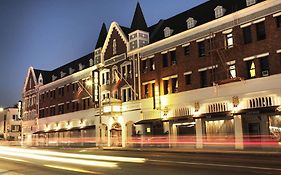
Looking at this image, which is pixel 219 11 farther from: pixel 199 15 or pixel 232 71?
pixel 232 71

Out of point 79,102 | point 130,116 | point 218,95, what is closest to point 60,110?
point 79,102

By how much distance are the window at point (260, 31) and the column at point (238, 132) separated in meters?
7.05

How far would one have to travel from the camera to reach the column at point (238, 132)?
29.1m

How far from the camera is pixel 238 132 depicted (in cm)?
2936

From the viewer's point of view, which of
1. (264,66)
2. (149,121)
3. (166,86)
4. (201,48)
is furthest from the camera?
(166,86)

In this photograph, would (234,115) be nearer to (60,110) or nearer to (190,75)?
(190,75)

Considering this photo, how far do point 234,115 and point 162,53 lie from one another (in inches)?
493

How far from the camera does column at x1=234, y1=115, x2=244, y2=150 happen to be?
29125 millimetres

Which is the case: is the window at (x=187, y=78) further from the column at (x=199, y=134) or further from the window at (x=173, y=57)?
the column at (x=199, y=134)

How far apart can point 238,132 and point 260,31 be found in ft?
29.4

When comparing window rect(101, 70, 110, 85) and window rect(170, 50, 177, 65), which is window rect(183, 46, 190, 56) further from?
window rect(101, 70, 110, 85)

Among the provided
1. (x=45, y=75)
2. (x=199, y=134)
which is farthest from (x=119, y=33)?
(x=45, y=75)

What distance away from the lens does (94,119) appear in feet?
159

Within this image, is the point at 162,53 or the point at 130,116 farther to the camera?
the point at 130,116
